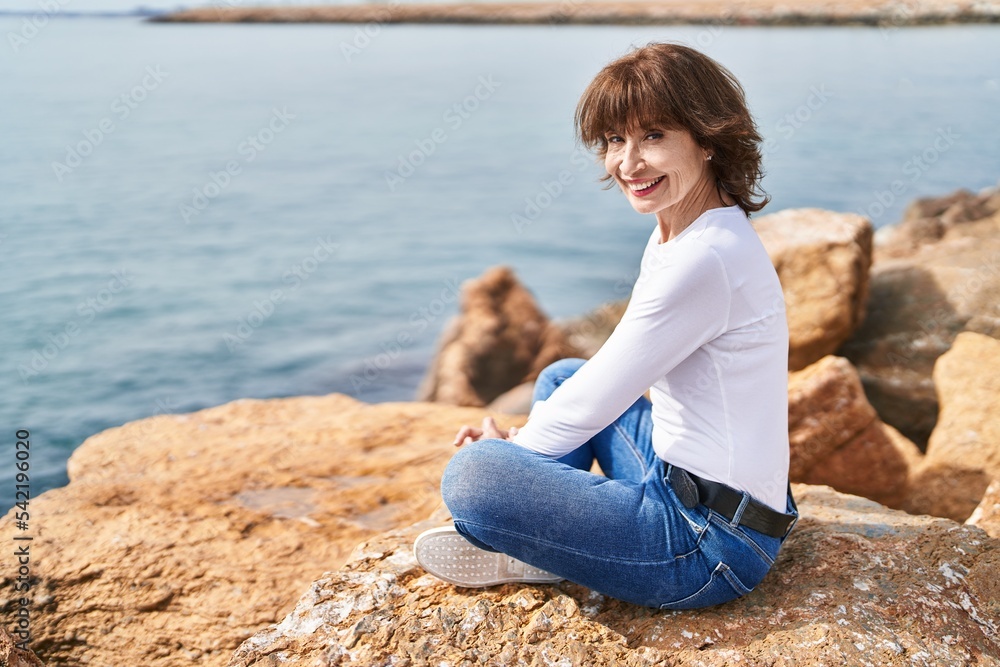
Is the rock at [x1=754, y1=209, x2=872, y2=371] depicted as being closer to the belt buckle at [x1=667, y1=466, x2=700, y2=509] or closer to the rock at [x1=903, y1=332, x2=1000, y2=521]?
the rock at [x1=903, y1=332, x2=1000, y2=521]

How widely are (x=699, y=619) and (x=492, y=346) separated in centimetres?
492

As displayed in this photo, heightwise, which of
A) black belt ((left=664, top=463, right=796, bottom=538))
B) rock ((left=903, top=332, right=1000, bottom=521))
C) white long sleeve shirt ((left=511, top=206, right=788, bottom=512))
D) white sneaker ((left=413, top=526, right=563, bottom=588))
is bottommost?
rock ((left=903, top=332, right=1000, bottom=521))

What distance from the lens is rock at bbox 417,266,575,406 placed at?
6750mm

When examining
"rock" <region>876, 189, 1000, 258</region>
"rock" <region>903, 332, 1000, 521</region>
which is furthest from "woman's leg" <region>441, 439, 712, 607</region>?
"rock" <region>876, 189, 1000, 258</region>

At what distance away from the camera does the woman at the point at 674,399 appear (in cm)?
186

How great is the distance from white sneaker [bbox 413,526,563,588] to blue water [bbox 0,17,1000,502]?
129 cm

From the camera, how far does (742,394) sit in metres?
1.93

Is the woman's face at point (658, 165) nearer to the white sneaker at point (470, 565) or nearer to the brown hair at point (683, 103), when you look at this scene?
the brown hair at point (683, 103)

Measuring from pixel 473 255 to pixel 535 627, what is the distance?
10.4m

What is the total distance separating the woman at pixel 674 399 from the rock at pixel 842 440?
5.85 feet

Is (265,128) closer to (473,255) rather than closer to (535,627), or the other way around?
(473,255)

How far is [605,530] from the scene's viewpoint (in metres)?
1.98

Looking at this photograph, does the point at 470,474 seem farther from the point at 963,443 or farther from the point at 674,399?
the point at 963,443

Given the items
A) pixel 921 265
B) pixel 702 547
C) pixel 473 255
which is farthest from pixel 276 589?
pixel 473 255
